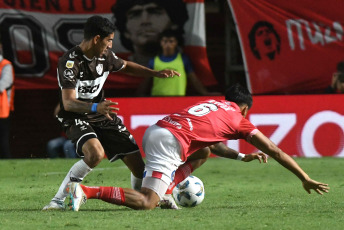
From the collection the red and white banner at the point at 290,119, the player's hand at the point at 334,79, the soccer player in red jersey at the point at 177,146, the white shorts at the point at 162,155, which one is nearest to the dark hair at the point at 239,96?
the soccer player in red jersey at the point at 177,146

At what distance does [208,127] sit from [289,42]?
299 inches

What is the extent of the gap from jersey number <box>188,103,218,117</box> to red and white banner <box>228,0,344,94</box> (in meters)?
7.22

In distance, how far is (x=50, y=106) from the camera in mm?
17328

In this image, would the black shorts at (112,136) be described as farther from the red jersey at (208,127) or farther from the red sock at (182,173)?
the red jersey at (208,127)

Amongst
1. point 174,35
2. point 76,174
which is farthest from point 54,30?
point 76,174

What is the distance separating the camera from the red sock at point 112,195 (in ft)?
26.2

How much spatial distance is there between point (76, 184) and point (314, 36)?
832 centimetres

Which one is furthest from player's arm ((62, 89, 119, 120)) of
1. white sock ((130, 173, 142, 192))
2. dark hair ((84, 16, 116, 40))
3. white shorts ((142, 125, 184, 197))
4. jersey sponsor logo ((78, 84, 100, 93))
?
white sock ((130, 173, 142, 192))

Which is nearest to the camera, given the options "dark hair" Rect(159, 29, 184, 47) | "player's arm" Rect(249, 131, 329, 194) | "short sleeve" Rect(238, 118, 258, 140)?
"player's arm" Rect(249, 131, 329, 194)

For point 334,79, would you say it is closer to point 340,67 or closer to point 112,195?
point 340,67

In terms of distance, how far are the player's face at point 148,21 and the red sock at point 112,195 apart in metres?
7.73

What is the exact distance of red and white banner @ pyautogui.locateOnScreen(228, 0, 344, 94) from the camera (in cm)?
1540

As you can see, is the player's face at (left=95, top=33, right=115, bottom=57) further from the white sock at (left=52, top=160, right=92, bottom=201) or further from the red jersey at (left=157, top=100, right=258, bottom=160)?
the white sock at (left=52, top=160, right=92, bottom=201)

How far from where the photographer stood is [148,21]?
51.0ft
